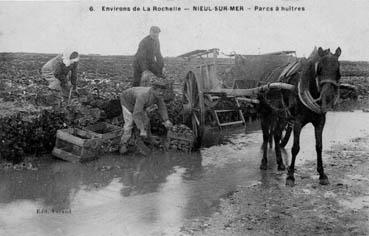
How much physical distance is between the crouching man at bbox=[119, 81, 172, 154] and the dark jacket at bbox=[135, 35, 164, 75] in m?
0.89

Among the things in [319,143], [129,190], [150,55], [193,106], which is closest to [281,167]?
[319,143]

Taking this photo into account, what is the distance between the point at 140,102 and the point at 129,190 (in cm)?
206

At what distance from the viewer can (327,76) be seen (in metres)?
5.29

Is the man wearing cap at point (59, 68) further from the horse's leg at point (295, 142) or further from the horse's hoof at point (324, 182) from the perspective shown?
the horse's hoof at point (324, 182)

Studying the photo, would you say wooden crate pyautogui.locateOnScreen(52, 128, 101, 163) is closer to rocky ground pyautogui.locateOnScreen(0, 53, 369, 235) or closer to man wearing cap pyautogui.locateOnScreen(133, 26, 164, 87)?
rocky ground pyautogui.locateOnScreen(0, 53, 369, 235)

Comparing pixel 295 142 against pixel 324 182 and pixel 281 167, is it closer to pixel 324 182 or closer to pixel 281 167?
pixel 324 182

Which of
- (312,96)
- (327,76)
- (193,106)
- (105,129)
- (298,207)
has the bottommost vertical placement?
(298,207)

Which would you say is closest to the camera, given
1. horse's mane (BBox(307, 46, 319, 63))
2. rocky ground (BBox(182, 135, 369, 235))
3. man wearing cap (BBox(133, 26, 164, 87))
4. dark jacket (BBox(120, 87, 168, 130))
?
rocky ground (BBox(182, 135, 369, 235))

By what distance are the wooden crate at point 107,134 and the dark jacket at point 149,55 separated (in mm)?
1454

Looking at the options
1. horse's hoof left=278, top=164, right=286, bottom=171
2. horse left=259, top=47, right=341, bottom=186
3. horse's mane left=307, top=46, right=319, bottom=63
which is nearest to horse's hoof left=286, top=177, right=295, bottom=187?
horse left=259, top=47, right=341, bottom=186

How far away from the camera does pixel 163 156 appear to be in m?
7.72

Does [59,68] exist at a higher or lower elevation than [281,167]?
higher

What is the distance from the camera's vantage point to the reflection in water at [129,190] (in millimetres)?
4484

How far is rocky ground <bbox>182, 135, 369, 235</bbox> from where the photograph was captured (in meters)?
4.32
